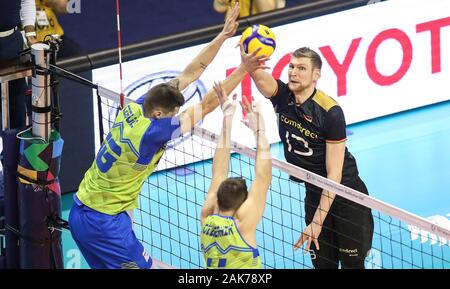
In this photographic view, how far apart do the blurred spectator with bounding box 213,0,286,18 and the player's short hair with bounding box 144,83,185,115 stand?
5124 millimetres

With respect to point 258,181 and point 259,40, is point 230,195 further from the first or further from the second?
point 259,40

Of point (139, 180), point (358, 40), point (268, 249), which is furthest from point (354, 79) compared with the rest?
point (139, 180)

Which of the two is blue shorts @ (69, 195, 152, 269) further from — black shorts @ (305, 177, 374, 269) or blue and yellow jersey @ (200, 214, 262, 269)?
black shorts @ (305, 177, 374, 269)

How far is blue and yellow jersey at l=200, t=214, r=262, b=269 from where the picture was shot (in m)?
8.09

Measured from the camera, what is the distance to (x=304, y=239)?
30.9 ft

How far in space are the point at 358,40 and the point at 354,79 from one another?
1.42 feet

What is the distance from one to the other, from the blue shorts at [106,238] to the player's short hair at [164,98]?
0.90 meters

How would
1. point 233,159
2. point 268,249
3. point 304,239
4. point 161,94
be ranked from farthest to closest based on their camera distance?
point 233,159 < point 268,249 < point 304,239 < point 161,94

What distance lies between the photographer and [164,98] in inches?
347

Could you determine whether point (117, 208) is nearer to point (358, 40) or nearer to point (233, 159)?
point (233, 159)

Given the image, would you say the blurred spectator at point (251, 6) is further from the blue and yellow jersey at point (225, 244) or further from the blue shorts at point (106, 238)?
the blue and yellow jersey at point (225, 244)

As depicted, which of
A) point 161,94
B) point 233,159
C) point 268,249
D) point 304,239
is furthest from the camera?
point 233,159

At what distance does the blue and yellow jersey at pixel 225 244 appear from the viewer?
8.09m

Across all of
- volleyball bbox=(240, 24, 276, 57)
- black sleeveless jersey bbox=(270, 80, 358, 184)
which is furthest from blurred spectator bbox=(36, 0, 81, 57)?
black sleeveless jersey bbox=(270, 80, 358, 184)
